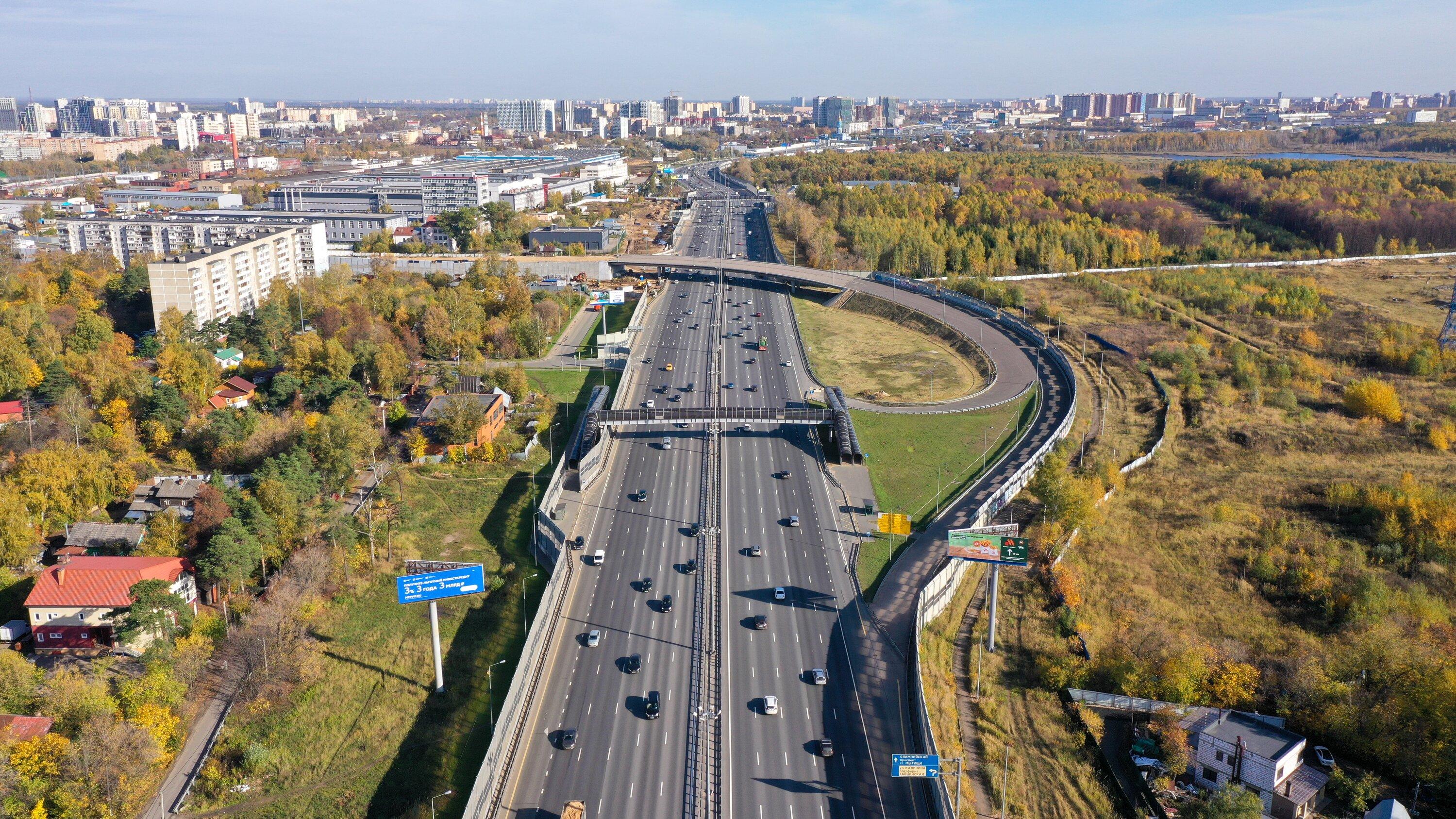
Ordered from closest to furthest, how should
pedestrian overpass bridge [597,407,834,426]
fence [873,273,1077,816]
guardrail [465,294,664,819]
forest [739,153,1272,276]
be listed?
guardrail [465,294,664,819] → fence [873,273,1077,816] → pedestrian overpass bridge [597,407,834,426] → forest [739,153,1272,276]

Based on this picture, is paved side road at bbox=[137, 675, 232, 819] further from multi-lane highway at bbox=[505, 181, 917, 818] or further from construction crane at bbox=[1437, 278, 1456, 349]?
construction crane at bbox=[1437, 278, 1456, 349]

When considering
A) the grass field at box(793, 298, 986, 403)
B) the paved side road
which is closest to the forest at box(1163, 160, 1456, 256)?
the grass field at box(793, 298, 986, 403)

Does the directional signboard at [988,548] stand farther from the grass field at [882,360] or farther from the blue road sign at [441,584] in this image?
the grass field at [882,360]

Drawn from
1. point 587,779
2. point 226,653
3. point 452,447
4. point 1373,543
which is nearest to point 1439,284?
point 1373,543

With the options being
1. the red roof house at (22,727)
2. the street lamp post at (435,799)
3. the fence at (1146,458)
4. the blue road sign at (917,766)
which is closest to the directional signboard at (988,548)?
the fence at (1146,458)

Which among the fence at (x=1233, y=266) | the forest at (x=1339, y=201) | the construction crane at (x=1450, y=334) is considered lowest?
the construction crane at (x=1450, y=334)

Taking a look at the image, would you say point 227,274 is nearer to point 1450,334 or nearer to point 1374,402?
point 1374,402
